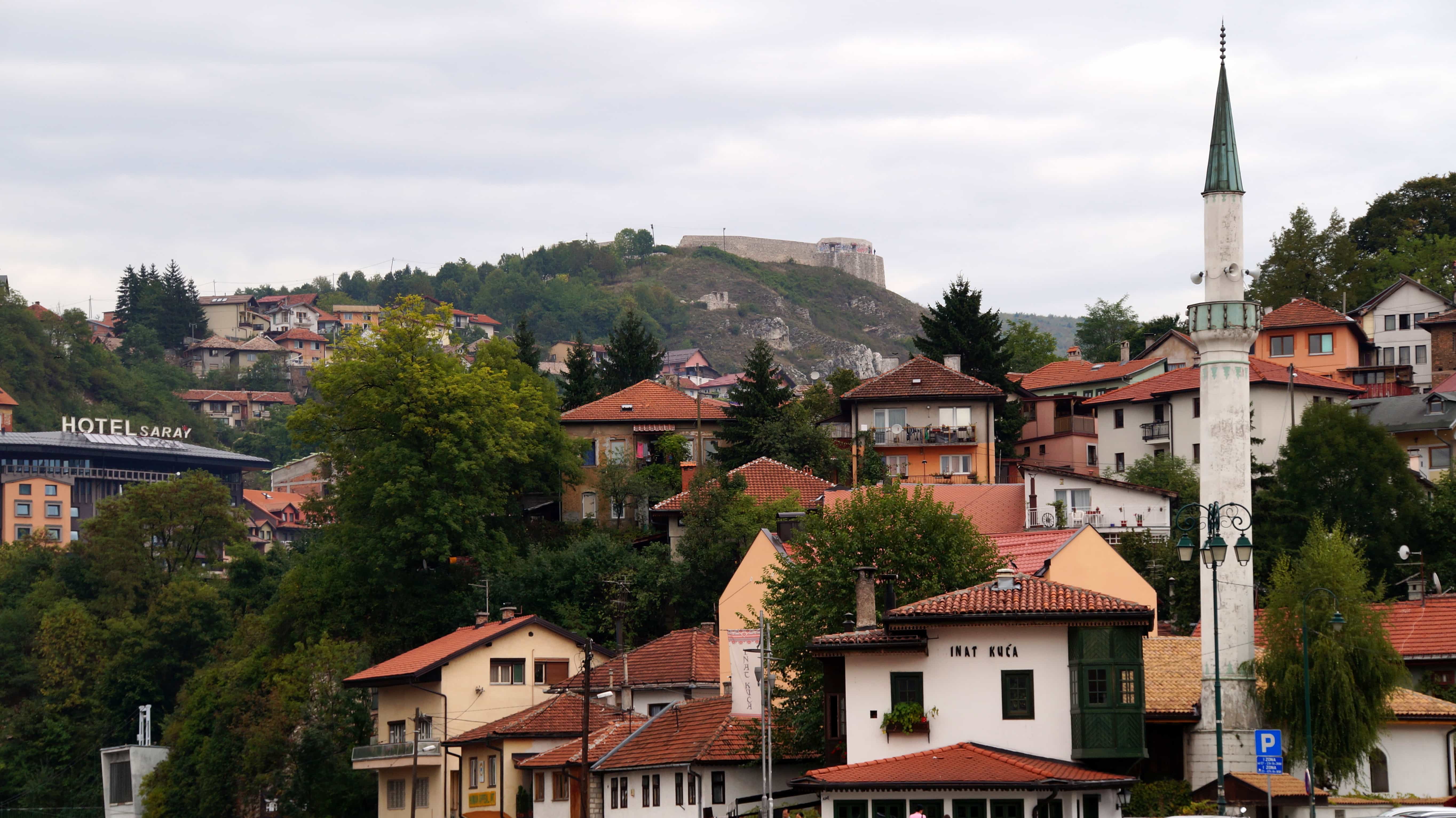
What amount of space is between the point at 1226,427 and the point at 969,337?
46.4 m

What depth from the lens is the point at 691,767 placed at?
44.7m

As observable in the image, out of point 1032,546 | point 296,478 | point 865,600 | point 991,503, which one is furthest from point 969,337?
point 296,478

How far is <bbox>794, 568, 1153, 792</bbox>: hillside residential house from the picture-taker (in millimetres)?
36719

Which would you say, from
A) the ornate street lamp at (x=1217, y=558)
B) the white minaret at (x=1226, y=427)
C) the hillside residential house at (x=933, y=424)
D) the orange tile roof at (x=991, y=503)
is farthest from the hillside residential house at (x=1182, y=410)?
the ornate street lamp at (x=1217, y=558)

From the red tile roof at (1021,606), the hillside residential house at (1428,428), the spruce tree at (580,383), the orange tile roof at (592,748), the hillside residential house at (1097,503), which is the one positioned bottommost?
the orange tile roof at (592,748)

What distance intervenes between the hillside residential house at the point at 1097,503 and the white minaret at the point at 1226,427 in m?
22.5

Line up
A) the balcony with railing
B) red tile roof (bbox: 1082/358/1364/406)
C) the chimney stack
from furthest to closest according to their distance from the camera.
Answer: the balcony with railing, red tile roof (bbox: 1082/358/1364/406), the chimney stack

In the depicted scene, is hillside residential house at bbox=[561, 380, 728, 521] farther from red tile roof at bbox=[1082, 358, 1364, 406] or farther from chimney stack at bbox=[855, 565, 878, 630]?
chimney stack at bbox=[855, 565, 878, 630]

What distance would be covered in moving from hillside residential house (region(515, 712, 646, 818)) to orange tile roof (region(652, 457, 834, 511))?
56.9 feet

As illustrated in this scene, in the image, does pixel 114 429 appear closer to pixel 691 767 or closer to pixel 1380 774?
pixel 691 767

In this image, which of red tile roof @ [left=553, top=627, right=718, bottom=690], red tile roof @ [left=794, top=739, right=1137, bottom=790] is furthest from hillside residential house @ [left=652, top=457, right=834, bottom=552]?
red tile roof @ [left=794, top=739, right=1137, bottom=790]

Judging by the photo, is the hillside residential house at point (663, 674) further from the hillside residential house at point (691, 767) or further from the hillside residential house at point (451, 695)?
the hillside residential house at point (451, 695)

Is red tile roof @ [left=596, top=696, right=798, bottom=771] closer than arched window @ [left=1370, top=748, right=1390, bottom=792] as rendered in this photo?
No

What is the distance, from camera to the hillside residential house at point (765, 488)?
230 ft
